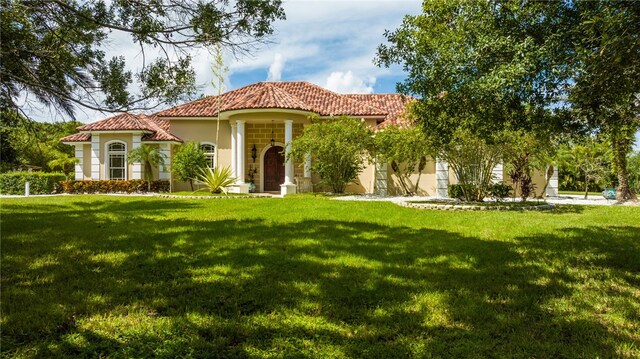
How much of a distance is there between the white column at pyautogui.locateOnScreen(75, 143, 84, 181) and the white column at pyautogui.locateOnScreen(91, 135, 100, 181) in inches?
37.2

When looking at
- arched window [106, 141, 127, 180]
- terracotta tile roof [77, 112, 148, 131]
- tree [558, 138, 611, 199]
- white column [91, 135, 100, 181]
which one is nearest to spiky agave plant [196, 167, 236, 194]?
terracotta tile roof [77, 112, 148, 131]

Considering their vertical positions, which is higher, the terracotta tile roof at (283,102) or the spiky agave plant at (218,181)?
the terracotta tile roof at (283,102)

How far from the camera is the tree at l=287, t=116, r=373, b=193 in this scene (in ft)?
58.4

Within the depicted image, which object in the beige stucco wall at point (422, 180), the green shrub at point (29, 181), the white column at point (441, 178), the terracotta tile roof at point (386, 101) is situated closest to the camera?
the white column at point (441, 178)

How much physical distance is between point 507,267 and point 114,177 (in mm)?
22233

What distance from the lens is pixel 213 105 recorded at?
2328cm

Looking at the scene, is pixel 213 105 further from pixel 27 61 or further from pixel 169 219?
pixel 27 61

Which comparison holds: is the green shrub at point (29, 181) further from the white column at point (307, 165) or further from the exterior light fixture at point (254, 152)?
the white column at point (307, 165)

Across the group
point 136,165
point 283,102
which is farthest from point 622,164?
point 136,165

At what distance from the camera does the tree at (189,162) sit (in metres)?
20.1

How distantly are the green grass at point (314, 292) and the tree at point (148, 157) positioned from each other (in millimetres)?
13970

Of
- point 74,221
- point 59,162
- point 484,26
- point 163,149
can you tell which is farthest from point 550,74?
point 59,162

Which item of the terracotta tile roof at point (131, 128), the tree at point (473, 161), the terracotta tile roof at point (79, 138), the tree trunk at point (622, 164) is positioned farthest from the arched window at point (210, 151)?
the tree trunk at point (622, 164)

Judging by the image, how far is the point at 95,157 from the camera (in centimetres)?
2256
